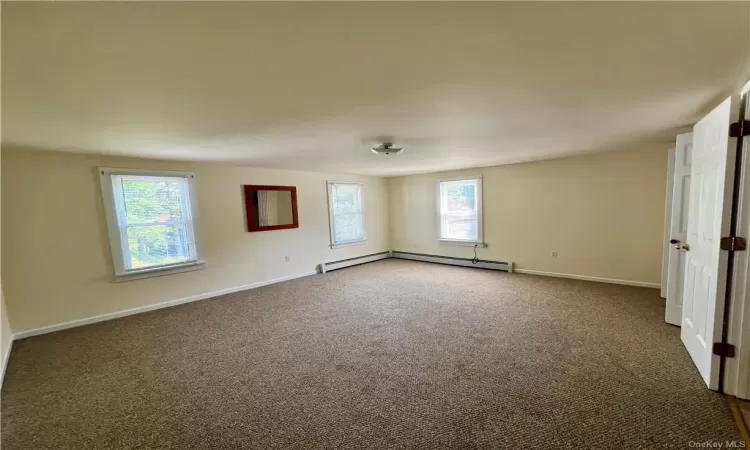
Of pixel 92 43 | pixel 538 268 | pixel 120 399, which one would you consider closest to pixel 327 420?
pixel 120 399

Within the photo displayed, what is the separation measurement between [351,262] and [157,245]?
3488 mm

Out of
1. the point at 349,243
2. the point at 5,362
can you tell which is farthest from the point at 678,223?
the point at 5,362

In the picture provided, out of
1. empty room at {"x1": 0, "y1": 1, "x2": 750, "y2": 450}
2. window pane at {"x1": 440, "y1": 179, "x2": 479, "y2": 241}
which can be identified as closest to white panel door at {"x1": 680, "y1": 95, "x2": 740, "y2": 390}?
empty room at {"x1": 0, "y1": 1, "x2": 750, "y2": 450}

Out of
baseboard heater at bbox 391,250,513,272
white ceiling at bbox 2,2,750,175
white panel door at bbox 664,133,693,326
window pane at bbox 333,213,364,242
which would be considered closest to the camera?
white ceiling at bbox 2,2,750,175

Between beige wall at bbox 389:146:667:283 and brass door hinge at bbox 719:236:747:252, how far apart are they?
9.05 ft

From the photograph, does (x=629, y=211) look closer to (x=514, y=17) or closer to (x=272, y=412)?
(x=514, y=17)

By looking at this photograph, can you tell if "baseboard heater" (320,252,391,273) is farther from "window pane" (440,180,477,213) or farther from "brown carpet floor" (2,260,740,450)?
"brown carpet floor" (2,260,740,450)

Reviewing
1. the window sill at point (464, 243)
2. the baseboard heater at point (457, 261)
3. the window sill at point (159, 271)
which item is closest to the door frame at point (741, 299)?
the baseboard heater at point (457, 261)

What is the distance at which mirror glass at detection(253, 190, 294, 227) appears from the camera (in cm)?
509

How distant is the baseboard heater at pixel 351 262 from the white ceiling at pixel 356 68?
11.8 feet

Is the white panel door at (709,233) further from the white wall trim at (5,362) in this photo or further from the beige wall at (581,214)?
the white wall trim at (5,362)

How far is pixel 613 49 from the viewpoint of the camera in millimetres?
1383

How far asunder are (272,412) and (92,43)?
2.16 meters

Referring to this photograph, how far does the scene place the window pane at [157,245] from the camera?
156 inches
